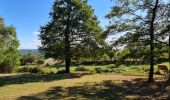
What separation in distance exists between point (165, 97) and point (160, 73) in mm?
16168

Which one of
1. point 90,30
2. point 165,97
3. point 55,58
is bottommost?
point 165,97

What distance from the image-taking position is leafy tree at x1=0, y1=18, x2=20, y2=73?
48.2m

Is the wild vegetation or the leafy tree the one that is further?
the leafy tree

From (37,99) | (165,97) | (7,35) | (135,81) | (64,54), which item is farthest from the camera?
(7,35)

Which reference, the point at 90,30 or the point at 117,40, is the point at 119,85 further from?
the point at 90,30

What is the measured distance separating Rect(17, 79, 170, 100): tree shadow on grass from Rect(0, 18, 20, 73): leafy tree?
2140 cm

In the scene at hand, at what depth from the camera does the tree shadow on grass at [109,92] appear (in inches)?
931

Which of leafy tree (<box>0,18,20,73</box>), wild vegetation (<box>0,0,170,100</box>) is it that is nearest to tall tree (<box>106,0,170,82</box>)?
wild vegetation (<box>0,0,170,100</box>)

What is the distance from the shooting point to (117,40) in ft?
105

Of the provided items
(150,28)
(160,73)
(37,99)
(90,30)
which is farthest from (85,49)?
(37,99)

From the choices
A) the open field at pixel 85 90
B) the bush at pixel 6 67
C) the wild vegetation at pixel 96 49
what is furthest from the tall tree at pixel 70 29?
the bush at pixel 6 67

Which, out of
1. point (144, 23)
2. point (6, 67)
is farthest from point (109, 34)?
point (6, 67)

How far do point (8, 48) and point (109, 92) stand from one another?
1081 inches

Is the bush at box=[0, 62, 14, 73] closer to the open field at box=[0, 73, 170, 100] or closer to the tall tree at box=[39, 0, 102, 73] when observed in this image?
the tall tree at box=[39, 0, 102, 73]
